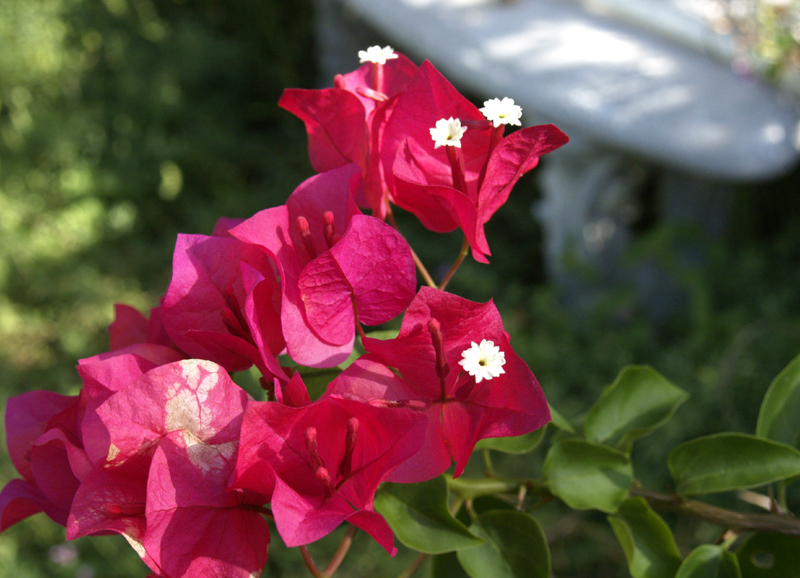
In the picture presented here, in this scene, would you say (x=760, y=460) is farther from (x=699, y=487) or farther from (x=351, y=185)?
(x=351, y=185)

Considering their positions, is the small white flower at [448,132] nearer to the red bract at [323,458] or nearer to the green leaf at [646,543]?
the red bract at [323,458]

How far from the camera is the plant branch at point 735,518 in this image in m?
0.43

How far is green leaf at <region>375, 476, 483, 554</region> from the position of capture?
1.29 ft

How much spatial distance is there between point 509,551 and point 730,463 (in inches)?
6.7

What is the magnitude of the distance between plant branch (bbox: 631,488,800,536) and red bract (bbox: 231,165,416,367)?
24cm

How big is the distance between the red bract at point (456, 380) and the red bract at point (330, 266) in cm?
3

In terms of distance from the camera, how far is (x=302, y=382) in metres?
0.34

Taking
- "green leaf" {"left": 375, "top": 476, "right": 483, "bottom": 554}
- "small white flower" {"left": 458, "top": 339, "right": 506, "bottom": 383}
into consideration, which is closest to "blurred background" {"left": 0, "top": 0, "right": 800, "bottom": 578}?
"green leaf" {"left": 375, "top": 476, "right": 483, "bottom": 554}

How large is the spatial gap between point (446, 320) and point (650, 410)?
0.83 feet

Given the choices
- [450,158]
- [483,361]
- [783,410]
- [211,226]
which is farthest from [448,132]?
[211,226]

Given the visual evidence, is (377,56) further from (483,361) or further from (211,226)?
(211,226)

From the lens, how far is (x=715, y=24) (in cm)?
160

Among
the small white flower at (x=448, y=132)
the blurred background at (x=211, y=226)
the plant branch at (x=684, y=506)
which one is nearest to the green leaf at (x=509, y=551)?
the plant branch at (x=684, y=506)

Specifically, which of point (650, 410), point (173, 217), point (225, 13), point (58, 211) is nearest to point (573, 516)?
point (650, 410)
